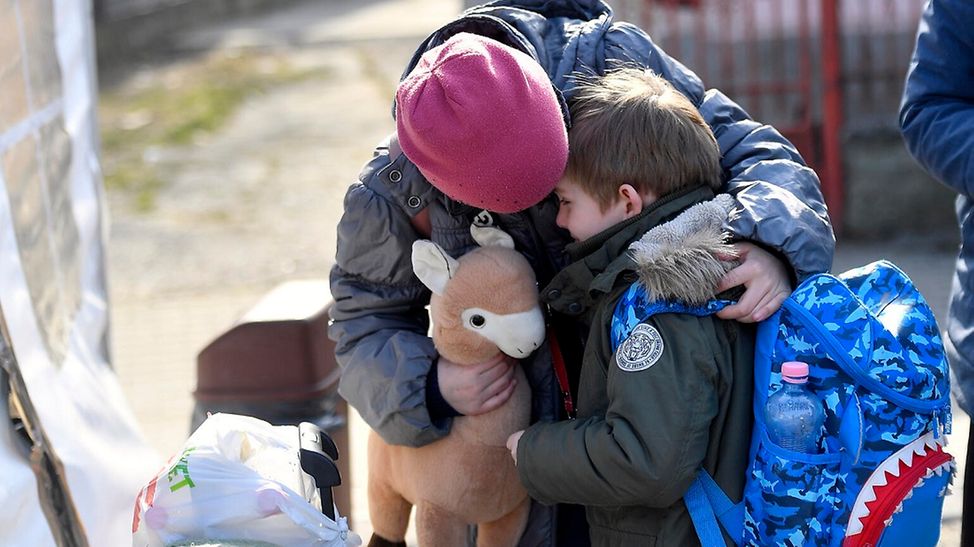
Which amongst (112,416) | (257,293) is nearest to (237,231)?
(257,293)

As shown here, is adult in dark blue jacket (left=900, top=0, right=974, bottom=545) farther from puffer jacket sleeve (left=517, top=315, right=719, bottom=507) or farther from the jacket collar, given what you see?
puffer jacket sleeve (left=517, top=315, right=719, bottom=507)

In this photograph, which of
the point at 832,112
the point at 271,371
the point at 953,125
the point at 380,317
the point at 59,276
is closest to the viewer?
the point at 953,125

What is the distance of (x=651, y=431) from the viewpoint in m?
2.11

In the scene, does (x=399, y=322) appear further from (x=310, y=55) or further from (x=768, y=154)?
(x=310, y=55)

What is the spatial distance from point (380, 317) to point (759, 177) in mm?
814

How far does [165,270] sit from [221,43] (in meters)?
7.90

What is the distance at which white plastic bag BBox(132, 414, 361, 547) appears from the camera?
7.18 ft

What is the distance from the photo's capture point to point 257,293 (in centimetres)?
671

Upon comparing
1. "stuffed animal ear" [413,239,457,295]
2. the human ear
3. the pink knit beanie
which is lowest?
"stuffed animal ear" [413,239,457,295]

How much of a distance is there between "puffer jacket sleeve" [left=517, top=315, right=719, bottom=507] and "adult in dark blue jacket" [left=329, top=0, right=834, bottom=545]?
274 mm

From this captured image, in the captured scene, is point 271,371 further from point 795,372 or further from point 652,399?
point 795,372

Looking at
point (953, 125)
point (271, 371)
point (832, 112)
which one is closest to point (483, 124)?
point (953, 125)

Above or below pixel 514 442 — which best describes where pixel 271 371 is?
below

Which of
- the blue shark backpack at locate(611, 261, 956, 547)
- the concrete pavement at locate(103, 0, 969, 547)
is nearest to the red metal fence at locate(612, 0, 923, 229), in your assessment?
the concrete pavement at locate(103, 0, 969, 547)
